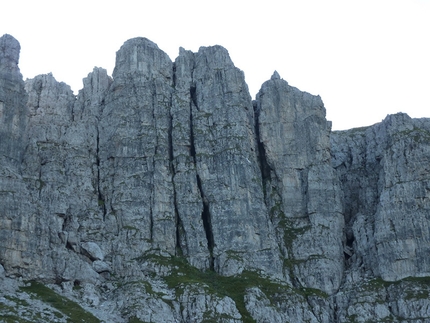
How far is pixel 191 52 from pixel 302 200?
53.7 meters

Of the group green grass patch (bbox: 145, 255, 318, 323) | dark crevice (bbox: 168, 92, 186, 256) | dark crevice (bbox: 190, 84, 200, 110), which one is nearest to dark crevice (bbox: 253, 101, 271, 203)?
dark crevice (bbox: 190, 84, 200, 110)

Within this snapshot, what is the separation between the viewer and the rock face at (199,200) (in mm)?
143875

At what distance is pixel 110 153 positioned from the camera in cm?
17550

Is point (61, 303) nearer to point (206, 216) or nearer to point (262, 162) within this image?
point (206, 216)

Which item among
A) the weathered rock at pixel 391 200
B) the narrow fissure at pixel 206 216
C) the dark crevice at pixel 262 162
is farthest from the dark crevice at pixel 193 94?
the weathered rock at pixel 391 200

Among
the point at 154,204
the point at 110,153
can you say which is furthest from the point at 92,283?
the point at 110,153

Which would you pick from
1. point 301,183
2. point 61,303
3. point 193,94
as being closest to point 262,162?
point 301,183

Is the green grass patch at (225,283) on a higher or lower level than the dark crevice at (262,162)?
lower

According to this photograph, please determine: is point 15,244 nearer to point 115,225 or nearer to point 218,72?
point 115,225

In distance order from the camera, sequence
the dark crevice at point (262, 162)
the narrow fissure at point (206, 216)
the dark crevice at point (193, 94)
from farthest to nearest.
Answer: the dark crevice at point (193, 94)
the dark crevice at point (262, 162)
the narrow fissure at point (206, 216)

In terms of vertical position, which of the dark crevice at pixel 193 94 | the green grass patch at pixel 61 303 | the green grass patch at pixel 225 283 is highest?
the dark crevice at pixel 193 94

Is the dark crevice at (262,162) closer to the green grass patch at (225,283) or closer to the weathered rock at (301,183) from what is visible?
the weathered rock at (301,183)

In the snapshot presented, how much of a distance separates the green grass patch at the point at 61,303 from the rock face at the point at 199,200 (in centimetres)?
41

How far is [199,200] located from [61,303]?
49213 mm
